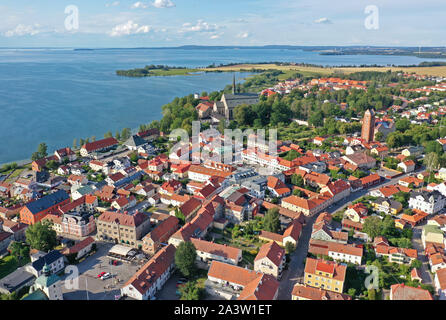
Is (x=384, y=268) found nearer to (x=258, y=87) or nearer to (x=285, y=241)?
→ (x=285, y=241)

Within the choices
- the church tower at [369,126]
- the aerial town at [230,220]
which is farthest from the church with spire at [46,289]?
the church tower at [369,126]

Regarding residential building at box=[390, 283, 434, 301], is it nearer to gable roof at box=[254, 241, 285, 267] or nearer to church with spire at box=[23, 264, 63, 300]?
gable roof at box=[254, 241, 285, 267]

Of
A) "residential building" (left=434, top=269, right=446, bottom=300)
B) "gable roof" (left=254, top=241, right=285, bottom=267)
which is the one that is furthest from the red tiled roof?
"residential building" (left=434, top=269, right=446, bottom=300)

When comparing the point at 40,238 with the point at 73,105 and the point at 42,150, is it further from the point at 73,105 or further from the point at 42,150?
the point at 73,105

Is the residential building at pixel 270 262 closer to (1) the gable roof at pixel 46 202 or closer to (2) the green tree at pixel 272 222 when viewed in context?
(2) the green tree at pixel 272 222

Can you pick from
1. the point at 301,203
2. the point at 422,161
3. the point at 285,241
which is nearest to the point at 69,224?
the point at 285,241
